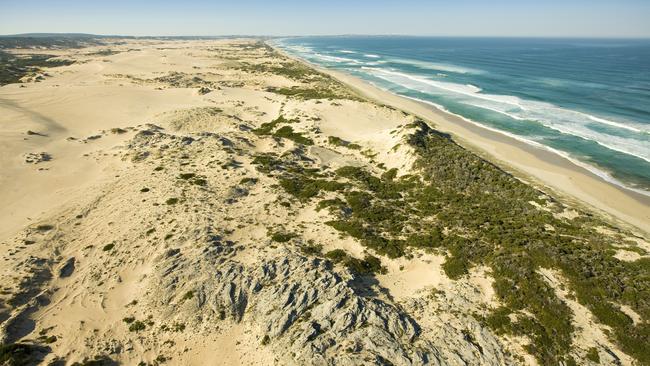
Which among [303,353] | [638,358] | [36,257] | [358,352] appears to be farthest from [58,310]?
[638,358]

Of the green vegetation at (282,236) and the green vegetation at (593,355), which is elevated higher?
the green vegetation at (282,236)

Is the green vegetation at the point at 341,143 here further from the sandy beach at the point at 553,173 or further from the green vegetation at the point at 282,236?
the green vegetation at the point at 282,236

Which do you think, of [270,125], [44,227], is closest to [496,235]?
[44,227]

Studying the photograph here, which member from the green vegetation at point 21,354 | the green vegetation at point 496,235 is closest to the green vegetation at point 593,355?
the green vegetation at point 496,235

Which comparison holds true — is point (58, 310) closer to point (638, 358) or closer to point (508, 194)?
point (638, 358)

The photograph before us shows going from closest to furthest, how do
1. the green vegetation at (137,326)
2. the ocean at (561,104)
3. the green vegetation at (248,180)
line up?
the green vegetation at (137,326)
the green vegetation at (248,180)
the ocean at (561,104)
